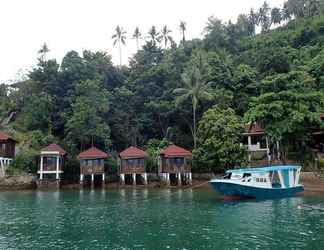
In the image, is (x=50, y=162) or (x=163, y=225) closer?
(x=163, y=225)

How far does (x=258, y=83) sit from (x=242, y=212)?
3424 cm

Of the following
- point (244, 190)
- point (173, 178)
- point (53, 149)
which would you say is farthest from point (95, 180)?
point (244, 190)

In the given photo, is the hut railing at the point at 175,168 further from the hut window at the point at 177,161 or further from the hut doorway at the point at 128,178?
the hut doorway at the point at 128,178

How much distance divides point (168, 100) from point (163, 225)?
3971 cm

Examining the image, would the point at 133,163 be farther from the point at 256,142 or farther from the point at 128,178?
the point at 256,142

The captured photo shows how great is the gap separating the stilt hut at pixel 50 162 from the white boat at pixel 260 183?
24.2 metres

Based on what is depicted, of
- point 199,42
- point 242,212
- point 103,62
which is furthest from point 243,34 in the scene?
point 242,212

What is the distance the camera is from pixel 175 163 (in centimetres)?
4797

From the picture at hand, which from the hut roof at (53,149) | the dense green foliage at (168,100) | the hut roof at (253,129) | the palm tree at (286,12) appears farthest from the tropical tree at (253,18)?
the hut roof at (53,149)

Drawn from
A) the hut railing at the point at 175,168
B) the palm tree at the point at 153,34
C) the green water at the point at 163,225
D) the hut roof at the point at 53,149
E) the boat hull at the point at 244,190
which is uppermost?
the palm tree at the point at 153,34

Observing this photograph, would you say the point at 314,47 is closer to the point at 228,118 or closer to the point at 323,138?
the point at 323,138

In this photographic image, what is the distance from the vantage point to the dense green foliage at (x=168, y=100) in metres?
43.8

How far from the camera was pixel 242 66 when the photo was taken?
59125 mm

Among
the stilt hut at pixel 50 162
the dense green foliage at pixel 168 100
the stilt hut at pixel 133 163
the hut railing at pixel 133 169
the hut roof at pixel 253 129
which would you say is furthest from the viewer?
the hut roof at pixel 253 129
